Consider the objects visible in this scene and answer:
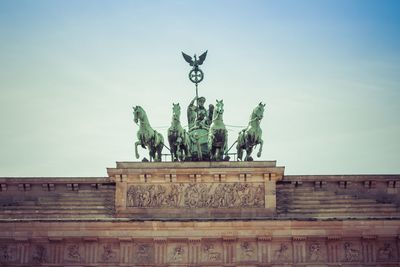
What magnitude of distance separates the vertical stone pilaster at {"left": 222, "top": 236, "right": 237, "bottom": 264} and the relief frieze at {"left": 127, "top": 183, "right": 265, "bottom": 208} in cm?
129

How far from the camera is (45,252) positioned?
100.0 feet

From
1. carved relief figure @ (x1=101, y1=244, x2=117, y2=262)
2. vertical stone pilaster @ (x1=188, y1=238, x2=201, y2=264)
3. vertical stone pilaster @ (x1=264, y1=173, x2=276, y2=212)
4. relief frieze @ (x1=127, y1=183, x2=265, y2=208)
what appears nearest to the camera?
vertical stone pilaster @ (x1=188, y1=238, x2=201, y2=264)

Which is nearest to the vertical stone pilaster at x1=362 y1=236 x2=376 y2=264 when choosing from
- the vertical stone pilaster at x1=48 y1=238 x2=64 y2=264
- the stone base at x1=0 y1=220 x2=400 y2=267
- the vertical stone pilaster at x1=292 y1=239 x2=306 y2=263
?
the stone base at x1=0 y1=220 x2=400 y2=267

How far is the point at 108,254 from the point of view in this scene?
3031 cm

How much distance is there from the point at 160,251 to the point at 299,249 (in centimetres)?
453

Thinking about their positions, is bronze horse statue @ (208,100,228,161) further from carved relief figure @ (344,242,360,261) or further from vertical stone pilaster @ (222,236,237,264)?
carved relief figure @ (344,242,360,261)

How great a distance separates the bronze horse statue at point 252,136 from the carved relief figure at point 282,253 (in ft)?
10.9

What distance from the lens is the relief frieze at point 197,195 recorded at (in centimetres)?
3106

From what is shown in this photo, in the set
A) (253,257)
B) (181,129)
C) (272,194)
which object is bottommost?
(253,257)

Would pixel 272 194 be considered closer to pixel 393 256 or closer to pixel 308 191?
pixel 308 191

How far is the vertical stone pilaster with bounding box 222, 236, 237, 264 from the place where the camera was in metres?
30.2

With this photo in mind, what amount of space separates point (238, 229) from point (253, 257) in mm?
1027

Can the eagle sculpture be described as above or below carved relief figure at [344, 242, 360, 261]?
above

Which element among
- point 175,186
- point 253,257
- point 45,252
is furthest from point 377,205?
point 45,252
